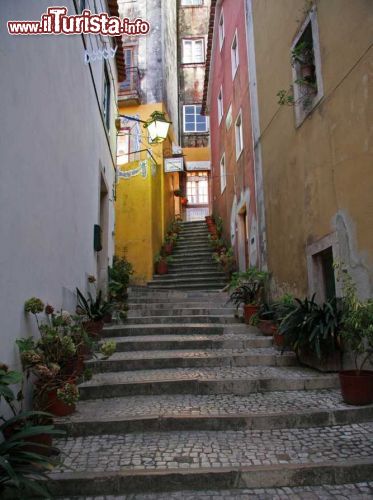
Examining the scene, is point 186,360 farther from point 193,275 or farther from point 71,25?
point 193,275

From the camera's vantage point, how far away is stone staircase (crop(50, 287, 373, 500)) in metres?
2.71

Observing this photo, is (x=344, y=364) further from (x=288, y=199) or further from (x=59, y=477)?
(x=59, y=477)

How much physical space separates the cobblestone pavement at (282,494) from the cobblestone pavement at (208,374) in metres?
1.61

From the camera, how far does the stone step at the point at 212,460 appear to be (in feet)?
8.90

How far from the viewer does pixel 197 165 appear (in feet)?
63.1

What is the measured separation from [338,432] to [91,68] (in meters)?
6.30

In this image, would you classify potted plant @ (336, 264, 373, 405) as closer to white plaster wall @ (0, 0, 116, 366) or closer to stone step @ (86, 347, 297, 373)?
stone step @ (86, 347, 297, 373)

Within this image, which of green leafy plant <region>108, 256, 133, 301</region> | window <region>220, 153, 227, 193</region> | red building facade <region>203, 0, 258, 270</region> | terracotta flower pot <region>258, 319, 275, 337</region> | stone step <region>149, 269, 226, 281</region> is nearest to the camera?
terracotta flower pot <region>258, 319, 275, 337</region>

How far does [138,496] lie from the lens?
8.75 feet

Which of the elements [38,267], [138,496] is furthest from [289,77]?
[138,496]

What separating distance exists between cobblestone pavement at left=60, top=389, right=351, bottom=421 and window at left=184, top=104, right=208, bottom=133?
17475 millimetres

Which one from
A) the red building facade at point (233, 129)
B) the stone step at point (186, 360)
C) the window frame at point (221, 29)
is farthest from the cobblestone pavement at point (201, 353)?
the window frame at point (221, 29)

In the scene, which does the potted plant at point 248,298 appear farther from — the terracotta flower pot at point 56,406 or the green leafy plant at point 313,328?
the terracotta flower pot at point 56,406

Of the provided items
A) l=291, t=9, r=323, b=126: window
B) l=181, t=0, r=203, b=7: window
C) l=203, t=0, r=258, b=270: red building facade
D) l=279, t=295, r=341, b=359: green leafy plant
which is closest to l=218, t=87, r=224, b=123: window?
l=203, t=0, r=258, b=270: red building facade
